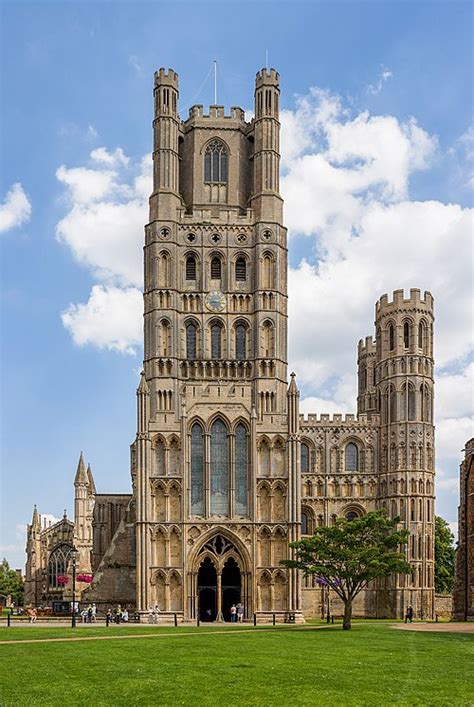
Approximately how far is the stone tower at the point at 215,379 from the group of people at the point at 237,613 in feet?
2.89

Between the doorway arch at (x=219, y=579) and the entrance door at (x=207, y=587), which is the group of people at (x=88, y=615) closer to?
the doorway arch at (x=219, y=579)

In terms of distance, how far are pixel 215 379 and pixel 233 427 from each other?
14.2ft

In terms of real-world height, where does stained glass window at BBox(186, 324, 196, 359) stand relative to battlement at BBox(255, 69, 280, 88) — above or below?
below

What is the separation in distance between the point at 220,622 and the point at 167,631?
1391 centimetres

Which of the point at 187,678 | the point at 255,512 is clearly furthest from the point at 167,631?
the point at 187,678

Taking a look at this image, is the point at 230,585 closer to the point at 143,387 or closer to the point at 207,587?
the point at 207,587

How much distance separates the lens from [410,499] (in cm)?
8869

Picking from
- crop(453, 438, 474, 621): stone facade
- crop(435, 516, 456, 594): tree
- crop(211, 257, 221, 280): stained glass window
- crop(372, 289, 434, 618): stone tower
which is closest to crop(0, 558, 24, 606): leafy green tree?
crop(435, 516, 456, 594): tree

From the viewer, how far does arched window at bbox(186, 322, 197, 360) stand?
78125 mm

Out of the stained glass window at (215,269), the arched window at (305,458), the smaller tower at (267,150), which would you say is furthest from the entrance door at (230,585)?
the smaller tower at (267,150)

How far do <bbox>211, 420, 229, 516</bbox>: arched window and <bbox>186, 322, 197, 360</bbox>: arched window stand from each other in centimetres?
625

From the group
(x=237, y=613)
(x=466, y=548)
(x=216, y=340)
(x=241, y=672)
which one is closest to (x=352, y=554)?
(x=466, y=548)

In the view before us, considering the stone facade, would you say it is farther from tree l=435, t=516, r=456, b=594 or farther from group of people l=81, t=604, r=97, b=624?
tree l=435, t=516, r=456, b=594

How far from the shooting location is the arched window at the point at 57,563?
142 meters
